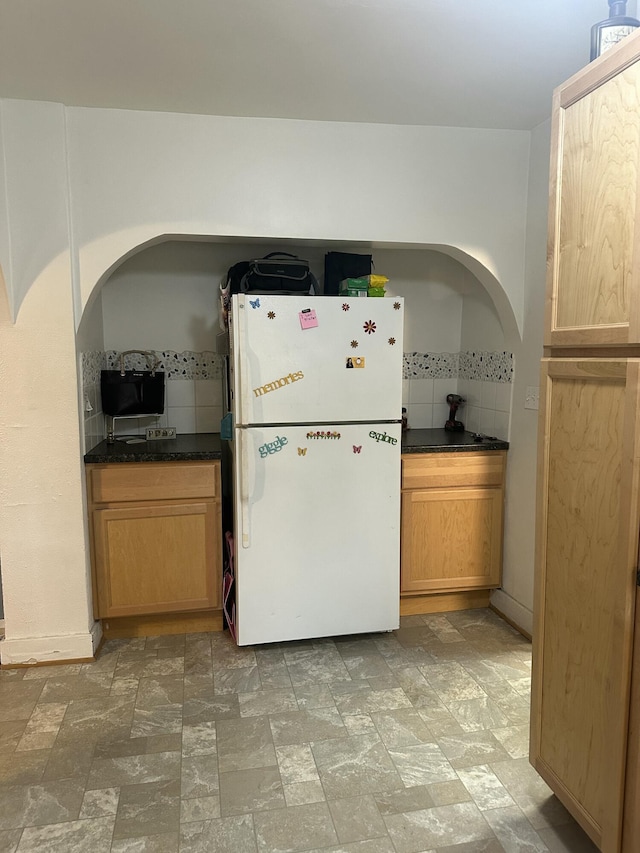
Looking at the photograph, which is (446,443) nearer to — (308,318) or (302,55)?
(308,318)

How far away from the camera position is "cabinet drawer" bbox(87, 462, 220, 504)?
8.70 feet

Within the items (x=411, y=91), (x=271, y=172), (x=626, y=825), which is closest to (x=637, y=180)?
(x=411, y=91)

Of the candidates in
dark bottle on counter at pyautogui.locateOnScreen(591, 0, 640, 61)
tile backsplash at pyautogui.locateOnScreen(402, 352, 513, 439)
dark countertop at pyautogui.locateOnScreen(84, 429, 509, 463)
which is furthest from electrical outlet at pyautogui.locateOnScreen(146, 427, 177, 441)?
dark bottle on counter at pyautogui.locateOnScreen(591, 0, 640, 61)

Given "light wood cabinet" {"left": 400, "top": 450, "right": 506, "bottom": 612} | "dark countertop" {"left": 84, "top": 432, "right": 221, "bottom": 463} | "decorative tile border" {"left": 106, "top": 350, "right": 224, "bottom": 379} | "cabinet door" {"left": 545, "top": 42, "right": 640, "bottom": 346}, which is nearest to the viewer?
"cabinet door" {"left": 545, "top": 42, "right": 640, "bottom": 346}

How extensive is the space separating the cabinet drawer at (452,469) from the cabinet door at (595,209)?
1.35 metres

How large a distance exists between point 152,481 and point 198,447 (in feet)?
0.93

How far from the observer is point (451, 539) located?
299 centimetres

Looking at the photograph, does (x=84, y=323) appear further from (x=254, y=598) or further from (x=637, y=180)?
(x=637, y=180)

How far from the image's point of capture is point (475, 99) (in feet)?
7.68

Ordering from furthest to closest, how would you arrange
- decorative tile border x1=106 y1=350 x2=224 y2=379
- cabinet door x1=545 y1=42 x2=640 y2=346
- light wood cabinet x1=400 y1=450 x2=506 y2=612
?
decorative tile border x1=106 y1=350 x2=224 y2=379 < light wood cabinet x1=400 y1=450 x2=506 y2=612 < cabinet door x1=545 y1=42 x2=640 y2=346

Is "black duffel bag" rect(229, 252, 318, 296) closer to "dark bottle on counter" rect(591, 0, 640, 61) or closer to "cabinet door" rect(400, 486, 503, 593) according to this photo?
"cabinet door" rect(400, 486, 503, 593)

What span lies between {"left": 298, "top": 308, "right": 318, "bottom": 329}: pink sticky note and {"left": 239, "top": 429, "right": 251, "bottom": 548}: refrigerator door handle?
53 cm

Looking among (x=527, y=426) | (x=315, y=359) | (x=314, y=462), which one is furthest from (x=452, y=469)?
(x=315, y=359)

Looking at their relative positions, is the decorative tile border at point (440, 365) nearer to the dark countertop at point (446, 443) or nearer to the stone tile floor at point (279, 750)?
the dark countertop at point (446, 443)
